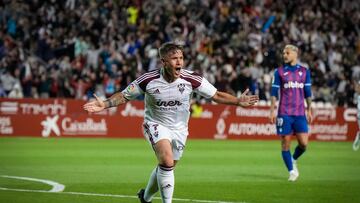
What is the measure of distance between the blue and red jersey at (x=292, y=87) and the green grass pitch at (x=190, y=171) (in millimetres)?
1435

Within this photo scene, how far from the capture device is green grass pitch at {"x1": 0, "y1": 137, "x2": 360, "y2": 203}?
12945mm

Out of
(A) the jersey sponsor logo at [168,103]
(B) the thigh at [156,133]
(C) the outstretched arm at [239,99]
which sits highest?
(C) the outstretched arm at [239,99]

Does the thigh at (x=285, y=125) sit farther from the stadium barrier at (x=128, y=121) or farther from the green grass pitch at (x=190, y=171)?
the stadium barrier at (x=128, y=121)

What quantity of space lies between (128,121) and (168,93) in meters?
19.8

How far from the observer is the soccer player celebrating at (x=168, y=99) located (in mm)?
10234

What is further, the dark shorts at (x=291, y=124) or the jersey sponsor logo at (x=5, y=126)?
the jersey sponsor logo at (x=5, y=126)

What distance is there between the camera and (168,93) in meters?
10.4

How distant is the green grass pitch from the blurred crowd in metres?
3.13

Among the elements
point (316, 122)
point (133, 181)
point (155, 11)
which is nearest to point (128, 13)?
point (155, 11)

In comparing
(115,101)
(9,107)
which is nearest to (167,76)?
(115,101)

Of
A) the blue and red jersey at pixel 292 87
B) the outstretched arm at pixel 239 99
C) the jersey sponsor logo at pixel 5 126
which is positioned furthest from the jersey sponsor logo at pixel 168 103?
the jersey sponsor logo at pixel 5 126

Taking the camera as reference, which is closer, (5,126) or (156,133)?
(156,133)

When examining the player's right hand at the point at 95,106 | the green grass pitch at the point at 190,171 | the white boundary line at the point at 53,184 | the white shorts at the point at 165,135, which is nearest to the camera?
the player's right hand at the point at 95,106

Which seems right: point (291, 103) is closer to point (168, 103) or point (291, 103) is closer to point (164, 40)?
point (168, 103)
